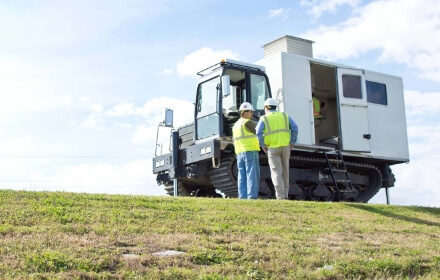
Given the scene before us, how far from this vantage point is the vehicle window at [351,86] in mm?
16719

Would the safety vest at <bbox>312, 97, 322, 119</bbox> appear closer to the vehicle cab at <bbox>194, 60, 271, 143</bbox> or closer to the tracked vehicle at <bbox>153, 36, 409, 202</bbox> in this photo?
the tracked vehicle at <bbox>153, 36, 409, 202</bbox>

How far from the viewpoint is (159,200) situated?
10227mm

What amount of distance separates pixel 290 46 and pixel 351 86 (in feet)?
6.61

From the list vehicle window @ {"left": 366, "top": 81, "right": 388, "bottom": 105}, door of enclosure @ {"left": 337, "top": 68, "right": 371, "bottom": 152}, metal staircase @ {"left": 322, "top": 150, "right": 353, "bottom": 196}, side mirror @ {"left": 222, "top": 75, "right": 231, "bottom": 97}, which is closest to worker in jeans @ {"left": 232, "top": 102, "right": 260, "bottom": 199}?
side mirror @ {"left": 222, "top": 75, "right": 231, "bottom": 97}

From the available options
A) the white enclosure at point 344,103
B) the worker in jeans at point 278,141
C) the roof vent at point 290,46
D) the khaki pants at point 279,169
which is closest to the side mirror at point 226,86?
the worker in jeans at point 278,141

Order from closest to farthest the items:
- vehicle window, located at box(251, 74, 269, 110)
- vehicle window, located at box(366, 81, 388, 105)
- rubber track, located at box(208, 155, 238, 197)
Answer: rubber track, located at box(208, 155, 238, 197)
vehicle window, located at box(251, 74, 269, 110)
vehicle window, located at box(366, 81, 388, 105)

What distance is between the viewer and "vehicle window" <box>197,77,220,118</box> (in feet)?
49.4

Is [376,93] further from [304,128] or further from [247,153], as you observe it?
[247,153]

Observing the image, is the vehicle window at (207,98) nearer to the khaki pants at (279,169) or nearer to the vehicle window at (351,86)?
the khaki pants at (279,169)

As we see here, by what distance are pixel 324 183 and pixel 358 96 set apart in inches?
98.7

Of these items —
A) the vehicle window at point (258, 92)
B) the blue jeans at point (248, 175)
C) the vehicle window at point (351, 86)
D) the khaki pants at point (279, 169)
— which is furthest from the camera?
the vehicle window at point (351, 86)

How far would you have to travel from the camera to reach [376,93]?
58.0 feet

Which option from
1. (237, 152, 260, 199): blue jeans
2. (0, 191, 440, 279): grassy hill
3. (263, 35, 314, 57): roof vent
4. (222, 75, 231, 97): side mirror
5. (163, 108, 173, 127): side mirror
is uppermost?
(263, 35, 314, 57): roof vent

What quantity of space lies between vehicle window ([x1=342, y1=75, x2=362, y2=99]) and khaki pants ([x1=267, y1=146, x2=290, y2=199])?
4.30 m
